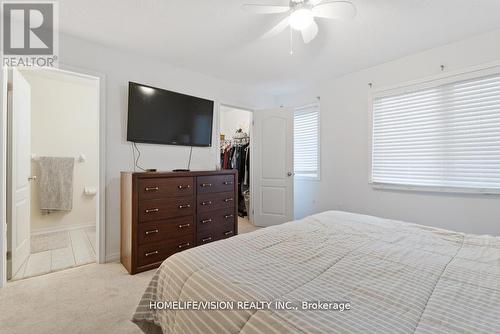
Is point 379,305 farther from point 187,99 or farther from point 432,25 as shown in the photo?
point 187,99

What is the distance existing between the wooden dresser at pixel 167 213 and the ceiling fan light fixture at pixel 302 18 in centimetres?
180

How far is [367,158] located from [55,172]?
4.74 meters

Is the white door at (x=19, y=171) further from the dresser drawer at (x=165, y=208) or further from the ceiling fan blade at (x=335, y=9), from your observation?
the ceiling fan blade at (x=335, y=9)

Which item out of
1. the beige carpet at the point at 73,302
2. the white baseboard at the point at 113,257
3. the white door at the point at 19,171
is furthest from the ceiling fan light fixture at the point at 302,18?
the white baseboard at the point at 113,257

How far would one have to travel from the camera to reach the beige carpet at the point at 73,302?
155 cm

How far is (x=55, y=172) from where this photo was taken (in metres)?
3.62

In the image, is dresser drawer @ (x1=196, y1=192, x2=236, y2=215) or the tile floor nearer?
the tile floor

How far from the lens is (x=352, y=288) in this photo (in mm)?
841

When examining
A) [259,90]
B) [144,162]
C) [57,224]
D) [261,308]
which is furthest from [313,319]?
[57,224]

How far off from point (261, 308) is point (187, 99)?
2863 mm

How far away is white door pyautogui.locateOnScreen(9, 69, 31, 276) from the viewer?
218 cm

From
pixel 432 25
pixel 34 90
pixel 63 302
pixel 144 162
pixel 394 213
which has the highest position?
pixel 432 25

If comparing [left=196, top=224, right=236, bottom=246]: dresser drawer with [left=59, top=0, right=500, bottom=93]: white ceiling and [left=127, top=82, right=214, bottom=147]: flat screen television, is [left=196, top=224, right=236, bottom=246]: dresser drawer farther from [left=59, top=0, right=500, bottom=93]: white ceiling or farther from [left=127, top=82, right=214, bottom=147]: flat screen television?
[left=59, top=0, right=500, bottom=93]: white ceiling

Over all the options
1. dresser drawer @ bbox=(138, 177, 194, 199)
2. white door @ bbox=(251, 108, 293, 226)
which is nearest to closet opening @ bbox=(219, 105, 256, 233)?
white door @ bbox=(251, 108, 293, 226)
